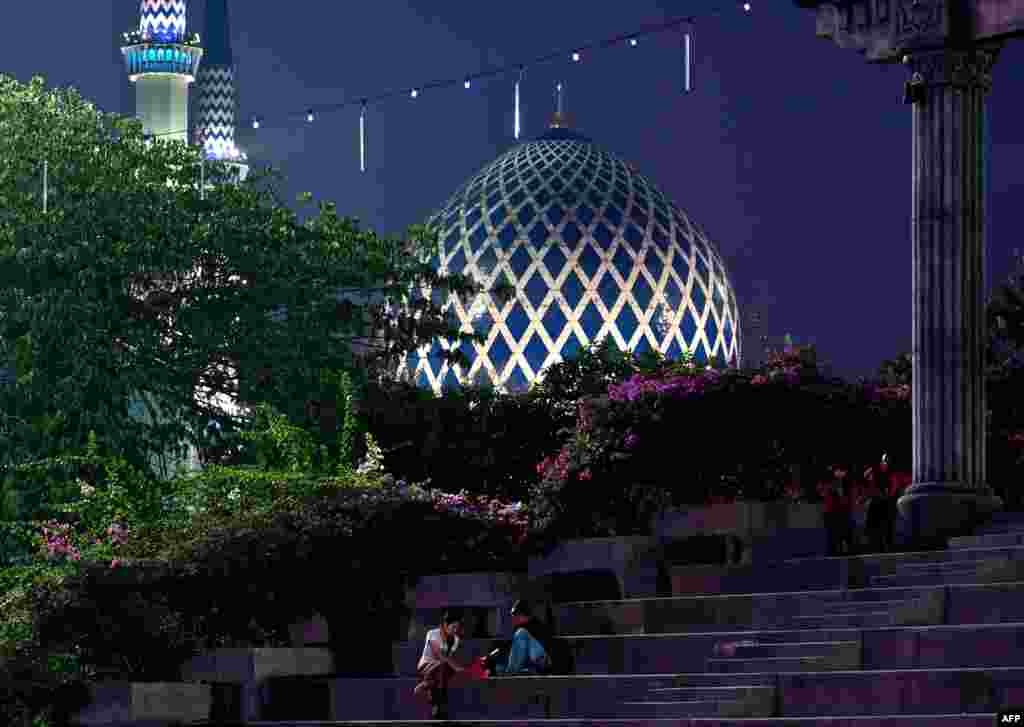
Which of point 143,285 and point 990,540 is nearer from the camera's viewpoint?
point 990,540

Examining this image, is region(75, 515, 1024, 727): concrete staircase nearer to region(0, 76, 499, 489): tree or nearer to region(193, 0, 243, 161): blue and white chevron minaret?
region(0, 76, 499, 489): tree

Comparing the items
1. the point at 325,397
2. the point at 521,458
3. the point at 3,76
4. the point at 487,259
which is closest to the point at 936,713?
the point at 521,458

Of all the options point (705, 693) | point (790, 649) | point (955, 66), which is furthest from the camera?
point (955, 66)

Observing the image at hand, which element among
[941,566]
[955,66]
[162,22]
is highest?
[162,22]

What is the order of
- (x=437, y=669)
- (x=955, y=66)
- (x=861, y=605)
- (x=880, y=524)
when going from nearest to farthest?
(x=861, y=605) < (x=437, y=669) < (x=880, y=524) < (x=955, y=66)

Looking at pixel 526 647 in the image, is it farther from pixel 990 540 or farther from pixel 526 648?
pixel 990 540

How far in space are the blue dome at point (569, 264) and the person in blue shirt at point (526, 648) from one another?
10537 cm

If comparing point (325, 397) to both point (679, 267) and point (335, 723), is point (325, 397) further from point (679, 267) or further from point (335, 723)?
point (679, 267)

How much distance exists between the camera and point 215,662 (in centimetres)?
2869

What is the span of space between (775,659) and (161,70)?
8053 centimetres

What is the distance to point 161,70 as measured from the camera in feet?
331

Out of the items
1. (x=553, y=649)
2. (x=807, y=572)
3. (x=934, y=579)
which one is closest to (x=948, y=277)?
(x=807, y=572)

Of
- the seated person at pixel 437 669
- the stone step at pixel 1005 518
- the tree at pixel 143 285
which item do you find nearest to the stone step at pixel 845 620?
the stone step at pixel 1005 518

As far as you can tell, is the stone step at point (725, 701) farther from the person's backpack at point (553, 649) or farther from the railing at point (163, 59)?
the railing at point (163, 59)
